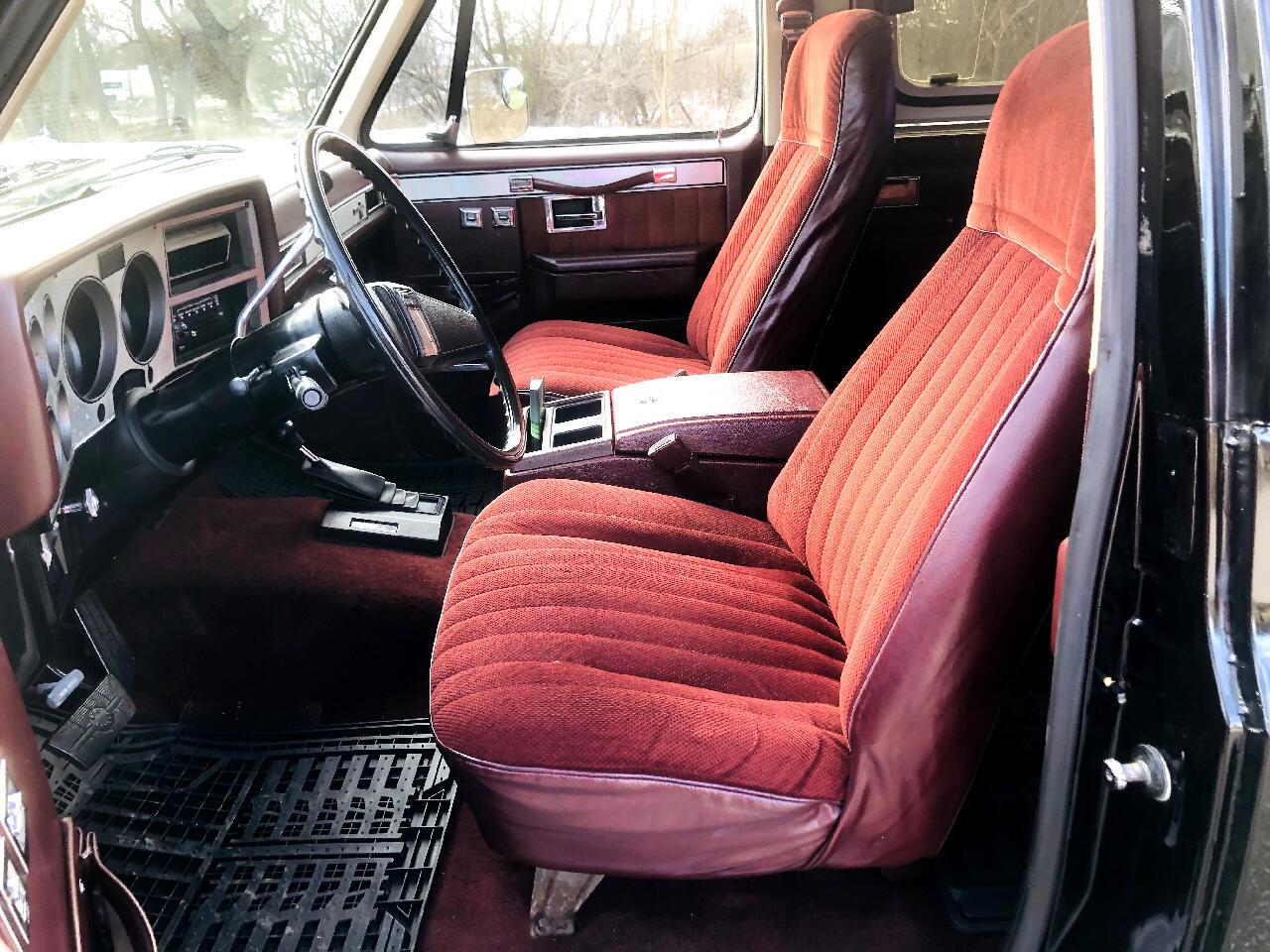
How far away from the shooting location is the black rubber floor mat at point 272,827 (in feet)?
4.52

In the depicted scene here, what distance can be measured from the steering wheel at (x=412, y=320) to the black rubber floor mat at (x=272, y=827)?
1.84 feet

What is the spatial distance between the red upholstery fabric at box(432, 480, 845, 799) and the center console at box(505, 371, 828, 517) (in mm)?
151

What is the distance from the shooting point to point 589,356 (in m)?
2.40

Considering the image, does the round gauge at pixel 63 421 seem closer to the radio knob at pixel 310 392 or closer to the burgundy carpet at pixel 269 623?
the radio knob at pixel 310 392

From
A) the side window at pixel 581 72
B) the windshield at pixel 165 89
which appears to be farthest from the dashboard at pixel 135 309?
the side window at pixel 581 72

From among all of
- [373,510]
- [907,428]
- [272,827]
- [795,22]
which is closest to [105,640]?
[272,827]

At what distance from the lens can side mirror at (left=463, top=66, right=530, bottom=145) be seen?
2.62m

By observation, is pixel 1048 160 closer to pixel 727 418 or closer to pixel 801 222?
pixel 727 418

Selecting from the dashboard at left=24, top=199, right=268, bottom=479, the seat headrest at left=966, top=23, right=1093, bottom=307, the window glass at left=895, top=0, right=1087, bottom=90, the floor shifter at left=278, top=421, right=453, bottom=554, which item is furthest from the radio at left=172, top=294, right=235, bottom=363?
the window glass at left=895, top=0, right=1087, bottom=90

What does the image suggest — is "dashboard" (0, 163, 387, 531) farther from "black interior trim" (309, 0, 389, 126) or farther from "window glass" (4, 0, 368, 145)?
"black interior trim" (309, 0, 389, 126)

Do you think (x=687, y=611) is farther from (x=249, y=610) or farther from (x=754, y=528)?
(x=249, y=610)

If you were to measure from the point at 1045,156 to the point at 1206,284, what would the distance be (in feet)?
1.35

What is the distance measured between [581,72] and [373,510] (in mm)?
1264

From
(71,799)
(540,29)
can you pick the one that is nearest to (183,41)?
(540,29)
